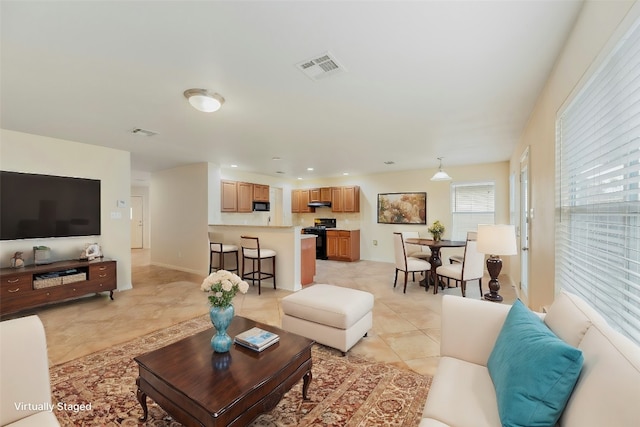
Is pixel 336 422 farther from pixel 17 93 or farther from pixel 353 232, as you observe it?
pixel 353 232

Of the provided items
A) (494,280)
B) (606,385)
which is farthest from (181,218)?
(606,385)

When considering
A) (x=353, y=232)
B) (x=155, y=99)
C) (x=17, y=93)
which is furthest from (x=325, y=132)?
(x=353, y=232)

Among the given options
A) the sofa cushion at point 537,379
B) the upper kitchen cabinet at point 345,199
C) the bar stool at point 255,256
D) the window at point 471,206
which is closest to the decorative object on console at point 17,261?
the bar stool at point 255,256

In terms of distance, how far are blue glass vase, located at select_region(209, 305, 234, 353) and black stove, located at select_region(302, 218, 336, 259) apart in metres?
6.08

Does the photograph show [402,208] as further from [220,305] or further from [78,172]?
[78,172]

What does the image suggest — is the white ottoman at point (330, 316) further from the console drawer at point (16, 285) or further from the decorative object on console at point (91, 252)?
the decorative object on console at point (91, 252)

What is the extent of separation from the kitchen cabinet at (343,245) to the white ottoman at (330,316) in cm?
454

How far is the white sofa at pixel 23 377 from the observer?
1201 mm

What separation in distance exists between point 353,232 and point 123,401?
240 inches

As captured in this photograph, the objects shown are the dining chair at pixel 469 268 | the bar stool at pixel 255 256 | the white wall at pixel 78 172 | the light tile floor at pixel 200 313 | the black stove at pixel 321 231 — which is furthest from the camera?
the black stove at pixel 321 231

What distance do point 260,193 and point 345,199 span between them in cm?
237

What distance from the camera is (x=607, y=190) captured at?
137cm

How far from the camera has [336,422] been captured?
1711 millimetres

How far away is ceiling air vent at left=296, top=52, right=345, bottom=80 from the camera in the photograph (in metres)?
1.93
